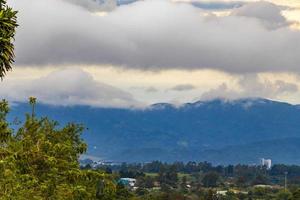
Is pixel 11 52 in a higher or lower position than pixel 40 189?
higher

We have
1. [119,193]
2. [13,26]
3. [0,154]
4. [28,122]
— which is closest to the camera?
[13,26]

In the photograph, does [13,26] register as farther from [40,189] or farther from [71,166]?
[71,166]

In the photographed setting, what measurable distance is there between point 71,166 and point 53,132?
6839 mm

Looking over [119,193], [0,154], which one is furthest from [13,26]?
[119,193]

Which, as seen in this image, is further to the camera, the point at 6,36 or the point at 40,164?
the point at 40,164

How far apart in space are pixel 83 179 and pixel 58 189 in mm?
6839

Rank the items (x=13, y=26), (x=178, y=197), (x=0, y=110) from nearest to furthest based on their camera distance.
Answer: (x=13, y=26)
(x=0, y=110)
(x=178, y=197)

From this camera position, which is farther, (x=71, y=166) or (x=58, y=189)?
(x=71, y=166)

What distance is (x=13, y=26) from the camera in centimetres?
2255

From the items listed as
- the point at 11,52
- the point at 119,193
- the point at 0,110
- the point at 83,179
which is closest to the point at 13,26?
the point at 11,52

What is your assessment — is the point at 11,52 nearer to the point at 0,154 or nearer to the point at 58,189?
the point at 0,154

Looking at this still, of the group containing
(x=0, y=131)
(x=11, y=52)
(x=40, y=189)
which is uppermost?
(x=11, y=52)

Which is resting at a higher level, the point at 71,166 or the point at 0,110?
the point at 0,110

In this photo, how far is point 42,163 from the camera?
32.8 meters
